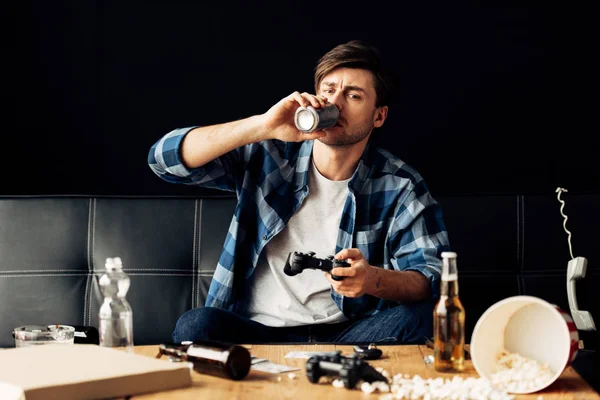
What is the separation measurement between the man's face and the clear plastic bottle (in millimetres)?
998

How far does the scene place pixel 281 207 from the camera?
2277 millimetres

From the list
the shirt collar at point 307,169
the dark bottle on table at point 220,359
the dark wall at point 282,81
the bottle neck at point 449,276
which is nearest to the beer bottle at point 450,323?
the bottle neck at point 449,276

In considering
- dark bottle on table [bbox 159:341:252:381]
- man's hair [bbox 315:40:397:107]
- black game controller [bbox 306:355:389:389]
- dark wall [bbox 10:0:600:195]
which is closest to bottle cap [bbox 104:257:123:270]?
dark bottle on table [bbox 159:341:252:381]

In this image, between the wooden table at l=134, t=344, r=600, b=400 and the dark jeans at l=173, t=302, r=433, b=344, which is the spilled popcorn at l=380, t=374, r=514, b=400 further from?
the dark jeans at l=173, t=302, r=433, b=344

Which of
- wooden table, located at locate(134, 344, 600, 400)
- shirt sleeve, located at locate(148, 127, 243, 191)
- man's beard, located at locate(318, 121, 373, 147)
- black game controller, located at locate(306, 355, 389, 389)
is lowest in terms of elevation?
wooden table, located at locate(134, 344, 600, 400)

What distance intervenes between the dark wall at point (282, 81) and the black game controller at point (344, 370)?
151cm

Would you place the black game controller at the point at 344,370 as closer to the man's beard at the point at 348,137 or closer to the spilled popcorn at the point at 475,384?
the spilled popcorn at the point at 475,384

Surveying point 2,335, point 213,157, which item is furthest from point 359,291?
point 2,335

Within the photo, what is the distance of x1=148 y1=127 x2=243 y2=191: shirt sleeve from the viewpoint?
2230mm

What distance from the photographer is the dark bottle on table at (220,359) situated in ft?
4.33

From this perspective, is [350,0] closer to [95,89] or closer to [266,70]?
[266,70]

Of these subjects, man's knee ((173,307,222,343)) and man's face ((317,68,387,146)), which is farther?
man's face ((317,68,387,146))

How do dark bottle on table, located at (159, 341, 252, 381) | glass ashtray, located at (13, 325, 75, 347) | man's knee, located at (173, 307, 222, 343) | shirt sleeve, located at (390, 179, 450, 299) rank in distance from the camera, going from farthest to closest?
shirt sleeve, located at (390, 179, 450, 299) → man's knee, located at (173, 307, 222, 343) → glass ashtray, located at (13, 325, 75, 347) → dark bottle on table, located at (159, 341, 252, 381)

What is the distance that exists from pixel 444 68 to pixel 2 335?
1545 mm
